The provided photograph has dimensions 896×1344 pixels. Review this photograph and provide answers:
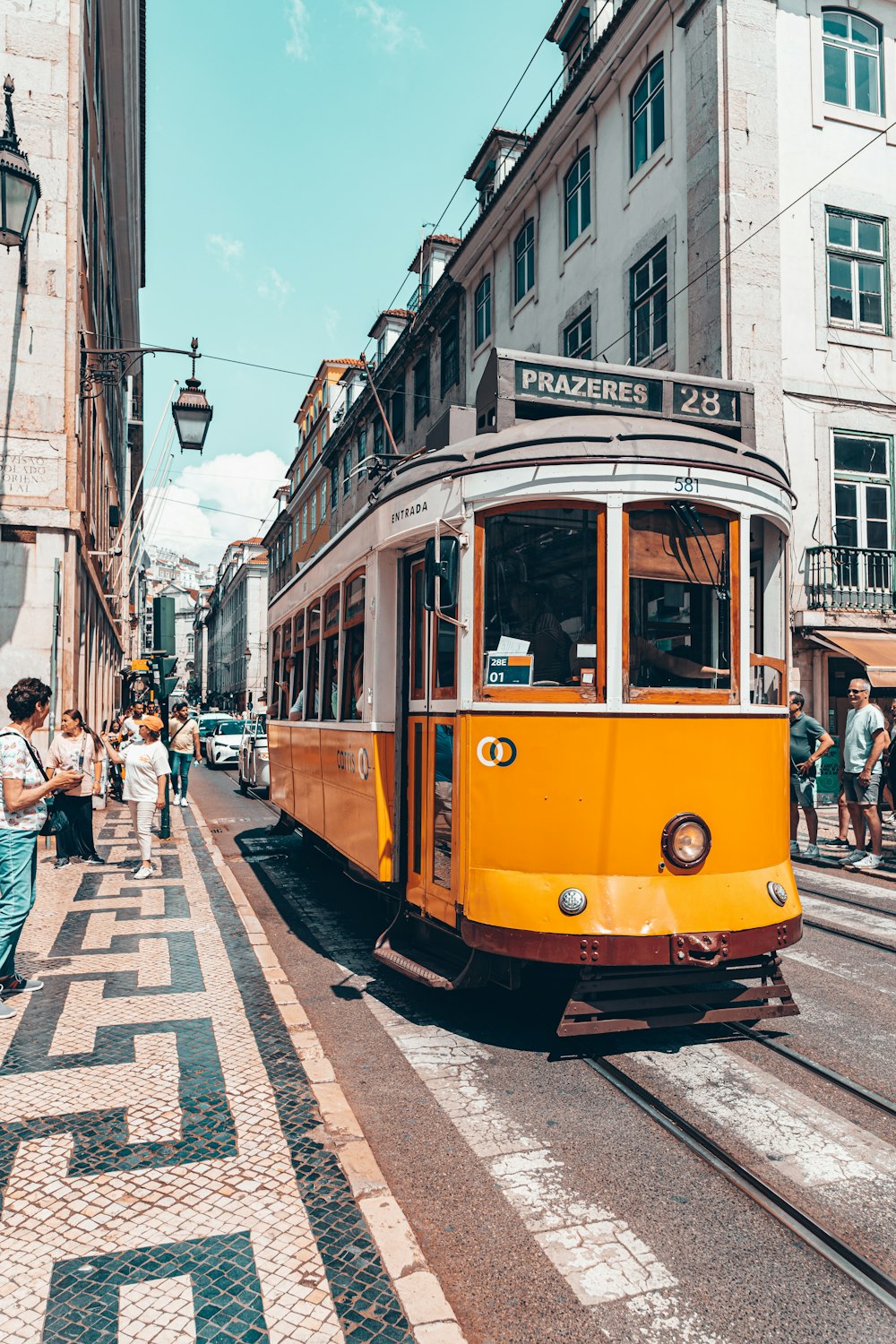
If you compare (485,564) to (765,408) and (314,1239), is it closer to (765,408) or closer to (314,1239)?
(314,1239)

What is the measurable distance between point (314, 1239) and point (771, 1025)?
333cm

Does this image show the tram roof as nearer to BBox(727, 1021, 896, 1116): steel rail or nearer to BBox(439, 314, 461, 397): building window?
BBox(727, 1021, 896, 1116): steel rail

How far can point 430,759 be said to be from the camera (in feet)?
19.5

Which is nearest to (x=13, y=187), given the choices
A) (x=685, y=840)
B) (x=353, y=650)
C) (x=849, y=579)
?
(x=353, y=650)

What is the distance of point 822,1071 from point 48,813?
729 centimetres

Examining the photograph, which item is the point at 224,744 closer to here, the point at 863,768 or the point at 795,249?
the point at 795,249

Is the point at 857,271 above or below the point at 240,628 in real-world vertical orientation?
above

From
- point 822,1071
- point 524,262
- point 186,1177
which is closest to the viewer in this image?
point 186,1177

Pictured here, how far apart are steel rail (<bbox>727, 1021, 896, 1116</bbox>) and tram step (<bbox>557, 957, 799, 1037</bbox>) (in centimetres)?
22

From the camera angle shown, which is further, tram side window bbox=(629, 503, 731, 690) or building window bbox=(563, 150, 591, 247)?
building window bbox=(563, 150, 591, 247)

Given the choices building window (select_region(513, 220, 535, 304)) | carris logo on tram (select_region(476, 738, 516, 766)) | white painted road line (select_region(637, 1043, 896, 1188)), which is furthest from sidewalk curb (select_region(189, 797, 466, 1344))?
building window (select_region(513, 220, 535, 304))

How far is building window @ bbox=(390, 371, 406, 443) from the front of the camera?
1342 inches

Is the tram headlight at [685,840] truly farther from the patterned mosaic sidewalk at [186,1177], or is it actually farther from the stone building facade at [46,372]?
the stone building facade at [46,372]

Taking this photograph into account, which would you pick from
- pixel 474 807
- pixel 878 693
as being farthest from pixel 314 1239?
pixel 878 693
